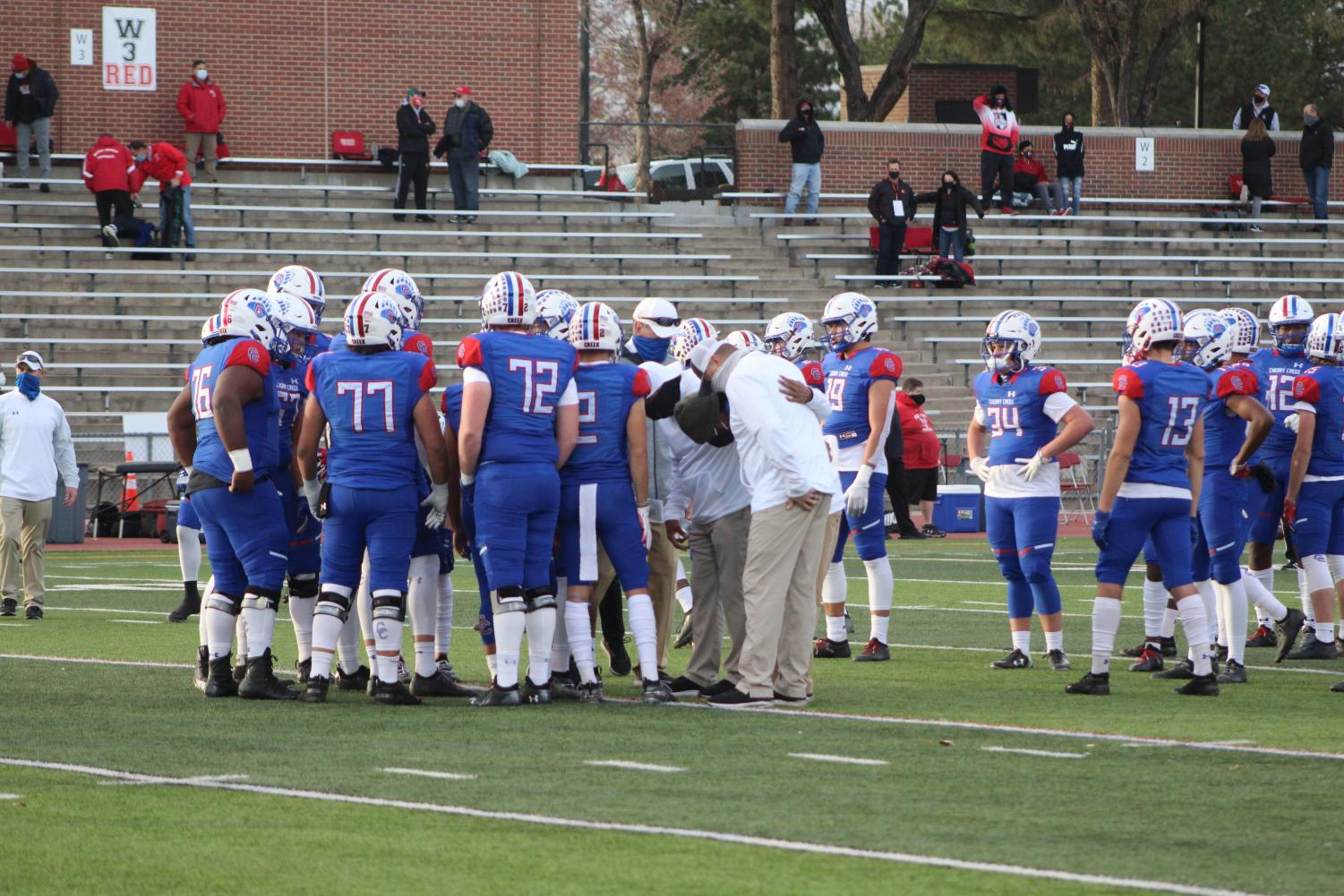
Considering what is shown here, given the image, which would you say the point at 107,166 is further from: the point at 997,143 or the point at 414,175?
the point at 997,143

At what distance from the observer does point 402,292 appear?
973 centimetres

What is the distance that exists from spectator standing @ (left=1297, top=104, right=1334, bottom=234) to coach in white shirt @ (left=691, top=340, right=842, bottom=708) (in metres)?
26.2

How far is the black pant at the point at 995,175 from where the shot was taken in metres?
32.8

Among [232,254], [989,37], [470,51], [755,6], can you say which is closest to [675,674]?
[232,254]

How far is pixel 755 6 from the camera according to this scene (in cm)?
4103

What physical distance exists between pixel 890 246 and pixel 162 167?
1100 cm

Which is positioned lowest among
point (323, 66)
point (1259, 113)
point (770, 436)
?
point (770, 436)

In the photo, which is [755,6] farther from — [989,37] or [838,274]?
[838,274]

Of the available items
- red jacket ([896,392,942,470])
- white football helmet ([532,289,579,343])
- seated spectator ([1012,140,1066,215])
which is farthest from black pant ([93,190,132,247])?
white football helmet ([532,289,579,343])

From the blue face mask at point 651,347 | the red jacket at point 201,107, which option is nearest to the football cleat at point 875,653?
the blue face mask at point 651,347

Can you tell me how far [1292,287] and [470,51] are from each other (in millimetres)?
14422

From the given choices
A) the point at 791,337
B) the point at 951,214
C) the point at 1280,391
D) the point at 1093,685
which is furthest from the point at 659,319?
the point at 951,214

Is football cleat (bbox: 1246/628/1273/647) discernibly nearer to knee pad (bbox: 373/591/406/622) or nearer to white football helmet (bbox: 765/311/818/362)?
white football helmet (bbox: 765/311/818/362)

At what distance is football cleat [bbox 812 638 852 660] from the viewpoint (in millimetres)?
12344
